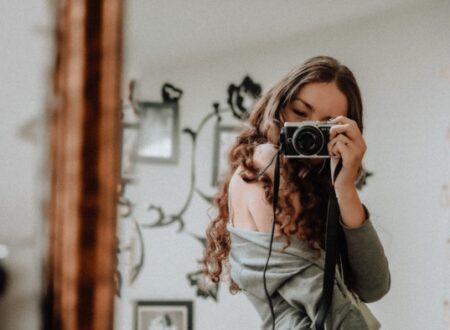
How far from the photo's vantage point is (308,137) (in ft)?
1.87

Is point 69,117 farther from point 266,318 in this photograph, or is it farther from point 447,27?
point 447,27

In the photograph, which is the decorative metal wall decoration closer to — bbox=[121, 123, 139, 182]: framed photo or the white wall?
bbox=[121, 123, 139, 182]: framed photo

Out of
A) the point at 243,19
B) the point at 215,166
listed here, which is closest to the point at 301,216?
the point at 215,166

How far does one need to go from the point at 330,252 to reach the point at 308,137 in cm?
14

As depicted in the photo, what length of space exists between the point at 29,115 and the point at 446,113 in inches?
22.8

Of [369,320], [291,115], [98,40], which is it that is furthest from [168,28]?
[369,320]

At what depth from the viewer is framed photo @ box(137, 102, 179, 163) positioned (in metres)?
0.63

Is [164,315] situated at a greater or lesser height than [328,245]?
lesser

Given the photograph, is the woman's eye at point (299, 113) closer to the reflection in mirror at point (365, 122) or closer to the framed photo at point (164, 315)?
the reflection in mirror at point (365, 122)

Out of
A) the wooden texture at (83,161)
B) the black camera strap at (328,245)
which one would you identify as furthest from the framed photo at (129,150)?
the black camera strap at (328,245)

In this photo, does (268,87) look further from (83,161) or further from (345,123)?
(83,161)

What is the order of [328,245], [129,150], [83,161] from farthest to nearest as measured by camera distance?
[328,245], [129,150], [83,161]

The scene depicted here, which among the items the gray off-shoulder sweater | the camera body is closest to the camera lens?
the camera body

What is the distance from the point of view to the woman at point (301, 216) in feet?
1.80
